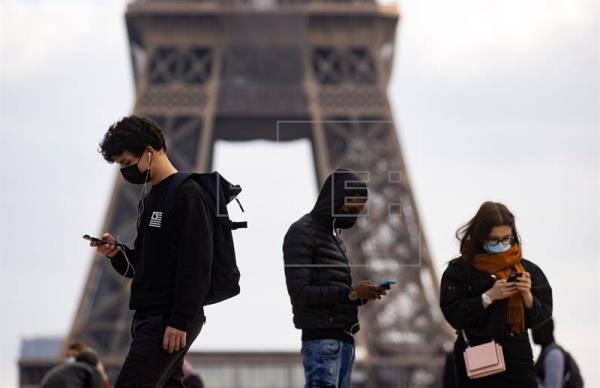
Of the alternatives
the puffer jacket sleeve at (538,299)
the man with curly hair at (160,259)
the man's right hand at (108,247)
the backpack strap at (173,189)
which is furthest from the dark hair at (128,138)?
the puffer jacket sleeve at (538,299)

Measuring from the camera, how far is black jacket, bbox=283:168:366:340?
28.7ft

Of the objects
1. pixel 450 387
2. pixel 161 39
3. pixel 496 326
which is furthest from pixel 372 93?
pixel 496 326

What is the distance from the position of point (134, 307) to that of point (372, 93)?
30821mm

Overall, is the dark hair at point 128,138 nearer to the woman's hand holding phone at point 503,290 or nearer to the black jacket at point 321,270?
the black jacket at point 321,270

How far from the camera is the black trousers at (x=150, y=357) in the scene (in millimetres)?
7141

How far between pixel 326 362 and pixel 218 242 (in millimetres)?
1429

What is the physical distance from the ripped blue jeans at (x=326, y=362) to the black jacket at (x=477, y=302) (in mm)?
929

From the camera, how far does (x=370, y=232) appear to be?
36500 millimetres

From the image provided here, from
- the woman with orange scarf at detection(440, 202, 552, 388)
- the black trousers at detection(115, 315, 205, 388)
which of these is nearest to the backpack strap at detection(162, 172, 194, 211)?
the black trousers at detection(115, 315, 205, 388)

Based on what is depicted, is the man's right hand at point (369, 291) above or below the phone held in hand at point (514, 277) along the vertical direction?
above

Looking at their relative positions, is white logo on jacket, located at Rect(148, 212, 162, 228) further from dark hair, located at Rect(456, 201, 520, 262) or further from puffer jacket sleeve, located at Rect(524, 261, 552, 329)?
puffer jacket sleeve, located at Rect(524, 261, 552, 329)

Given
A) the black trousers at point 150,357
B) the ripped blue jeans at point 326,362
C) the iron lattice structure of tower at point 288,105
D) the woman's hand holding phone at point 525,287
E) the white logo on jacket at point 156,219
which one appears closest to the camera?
the black trousers at point 150,357

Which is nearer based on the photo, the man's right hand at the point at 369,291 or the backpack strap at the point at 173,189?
the backpack strap at the point at 173,189

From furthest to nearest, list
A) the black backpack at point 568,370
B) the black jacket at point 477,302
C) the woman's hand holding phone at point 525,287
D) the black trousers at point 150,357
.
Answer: the black backpack at point 568,370, the black jacket at point 477,302, the woman's hand holding phone at point 525,287, the black trousers at point 150,357
